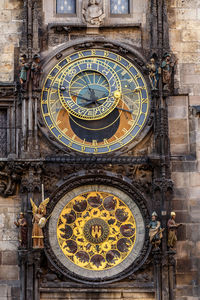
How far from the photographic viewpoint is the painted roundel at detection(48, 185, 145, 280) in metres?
20.0

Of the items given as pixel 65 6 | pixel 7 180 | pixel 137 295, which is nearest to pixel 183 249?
pixel 137 295

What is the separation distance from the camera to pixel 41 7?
2109 cm

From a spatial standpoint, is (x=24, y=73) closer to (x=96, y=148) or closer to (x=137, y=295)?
(x=96, y=148)

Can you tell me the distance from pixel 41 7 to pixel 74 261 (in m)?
5.06

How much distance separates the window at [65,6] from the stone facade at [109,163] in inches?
6.3

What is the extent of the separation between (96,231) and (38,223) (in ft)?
3.92

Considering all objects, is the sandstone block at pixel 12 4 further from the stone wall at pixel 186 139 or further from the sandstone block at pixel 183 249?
the sandstone block at pixel 183 249

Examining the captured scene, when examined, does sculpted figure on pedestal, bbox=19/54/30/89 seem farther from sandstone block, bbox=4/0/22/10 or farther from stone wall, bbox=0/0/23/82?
sandstone block, bbox=4/0/22/10

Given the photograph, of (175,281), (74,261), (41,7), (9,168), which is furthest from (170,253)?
(41,7)

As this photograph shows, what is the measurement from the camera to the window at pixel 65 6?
69.4 ft

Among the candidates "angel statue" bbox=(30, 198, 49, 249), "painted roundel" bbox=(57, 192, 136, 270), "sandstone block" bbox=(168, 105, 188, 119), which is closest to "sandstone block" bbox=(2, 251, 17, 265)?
"angel statue" bbox=(30, 198, 49, 249)

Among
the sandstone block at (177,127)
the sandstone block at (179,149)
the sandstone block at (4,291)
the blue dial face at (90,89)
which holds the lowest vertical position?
the sandstone block at (4,291)

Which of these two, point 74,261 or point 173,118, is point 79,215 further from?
point 173,118

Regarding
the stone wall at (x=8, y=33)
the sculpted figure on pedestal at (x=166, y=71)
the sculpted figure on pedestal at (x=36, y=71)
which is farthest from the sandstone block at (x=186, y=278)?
the stone wall at (x=8, y=33)
